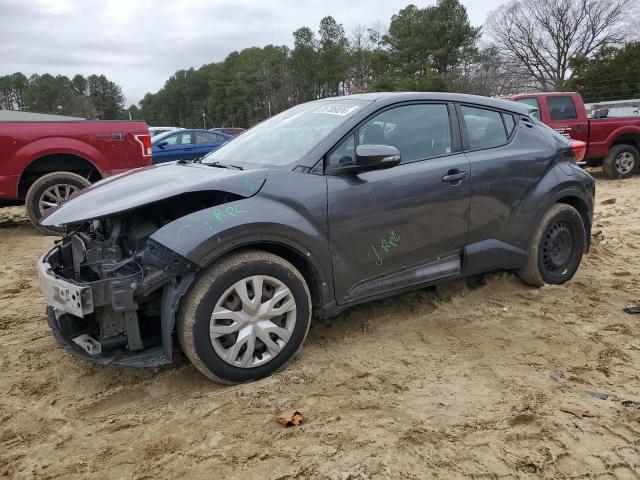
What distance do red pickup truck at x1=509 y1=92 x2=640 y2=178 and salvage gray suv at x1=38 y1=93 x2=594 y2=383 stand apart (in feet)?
24.0

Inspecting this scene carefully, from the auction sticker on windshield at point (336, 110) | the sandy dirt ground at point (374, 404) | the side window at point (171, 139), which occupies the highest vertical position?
the side window at point (171, 139)

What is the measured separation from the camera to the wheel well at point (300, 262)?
305cm

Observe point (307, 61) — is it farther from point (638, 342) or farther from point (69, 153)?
point (638, 342)

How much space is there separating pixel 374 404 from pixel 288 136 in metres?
1.91

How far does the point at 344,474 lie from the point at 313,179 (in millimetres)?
1680

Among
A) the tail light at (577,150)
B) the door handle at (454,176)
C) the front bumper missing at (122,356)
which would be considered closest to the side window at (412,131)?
the door handle at (454,176)

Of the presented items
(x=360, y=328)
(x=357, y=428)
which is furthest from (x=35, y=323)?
(x=357, y=428)

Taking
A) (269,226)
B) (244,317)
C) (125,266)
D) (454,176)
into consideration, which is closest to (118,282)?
(125,266)

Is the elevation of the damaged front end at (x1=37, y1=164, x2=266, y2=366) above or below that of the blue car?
below

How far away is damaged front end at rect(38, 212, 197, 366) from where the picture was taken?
2.69 m

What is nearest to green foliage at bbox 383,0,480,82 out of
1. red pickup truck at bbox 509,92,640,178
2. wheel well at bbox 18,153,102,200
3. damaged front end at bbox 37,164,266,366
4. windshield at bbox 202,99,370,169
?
red pickup truck at bbox 509,92,640,178

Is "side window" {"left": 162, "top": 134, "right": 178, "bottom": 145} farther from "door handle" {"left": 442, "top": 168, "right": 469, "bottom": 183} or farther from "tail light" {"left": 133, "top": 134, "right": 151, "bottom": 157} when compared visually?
"door handle" {"left": 442, "top": 168, "right": 469, "bottom": 183}

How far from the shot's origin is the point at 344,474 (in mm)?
2195

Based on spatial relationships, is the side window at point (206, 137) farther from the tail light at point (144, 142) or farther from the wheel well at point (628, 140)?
the wheel well at point (628, 140)
